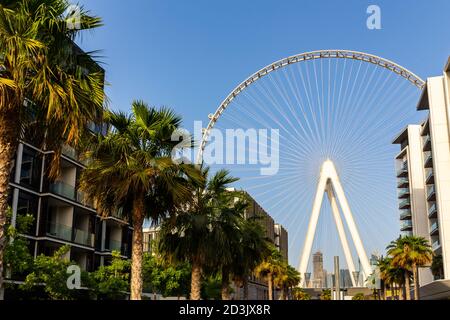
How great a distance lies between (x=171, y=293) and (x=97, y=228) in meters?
10.8

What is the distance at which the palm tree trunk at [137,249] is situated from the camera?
2333 cm

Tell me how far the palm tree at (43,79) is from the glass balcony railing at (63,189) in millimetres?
35732

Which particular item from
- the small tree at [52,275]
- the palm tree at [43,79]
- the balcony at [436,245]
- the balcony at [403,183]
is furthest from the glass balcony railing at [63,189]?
the balcony at [403,183]

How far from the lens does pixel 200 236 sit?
34094 mm

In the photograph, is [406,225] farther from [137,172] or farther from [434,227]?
[137,172]

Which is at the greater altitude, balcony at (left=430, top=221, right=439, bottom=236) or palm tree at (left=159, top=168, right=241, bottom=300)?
balcony at (left=430, top=221, right=439, bottom=236)

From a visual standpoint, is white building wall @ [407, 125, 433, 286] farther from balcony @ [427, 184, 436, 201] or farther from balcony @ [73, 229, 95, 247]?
balcony @ [73, 229, 95, 247]

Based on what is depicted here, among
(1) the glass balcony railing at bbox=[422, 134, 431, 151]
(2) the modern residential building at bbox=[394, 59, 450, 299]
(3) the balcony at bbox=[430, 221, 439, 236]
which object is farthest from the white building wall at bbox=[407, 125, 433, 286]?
(1) the glass balcony railing at bbox=[422, 134, 431, 151]

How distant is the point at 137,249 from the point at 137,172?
125 inches

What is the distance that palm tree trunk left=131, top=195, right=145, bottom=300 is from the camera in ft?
76.5

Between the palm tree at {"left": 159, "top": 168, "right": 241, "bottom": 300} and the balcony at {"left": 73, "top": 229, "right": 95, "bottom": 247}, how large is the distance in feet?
74.1
